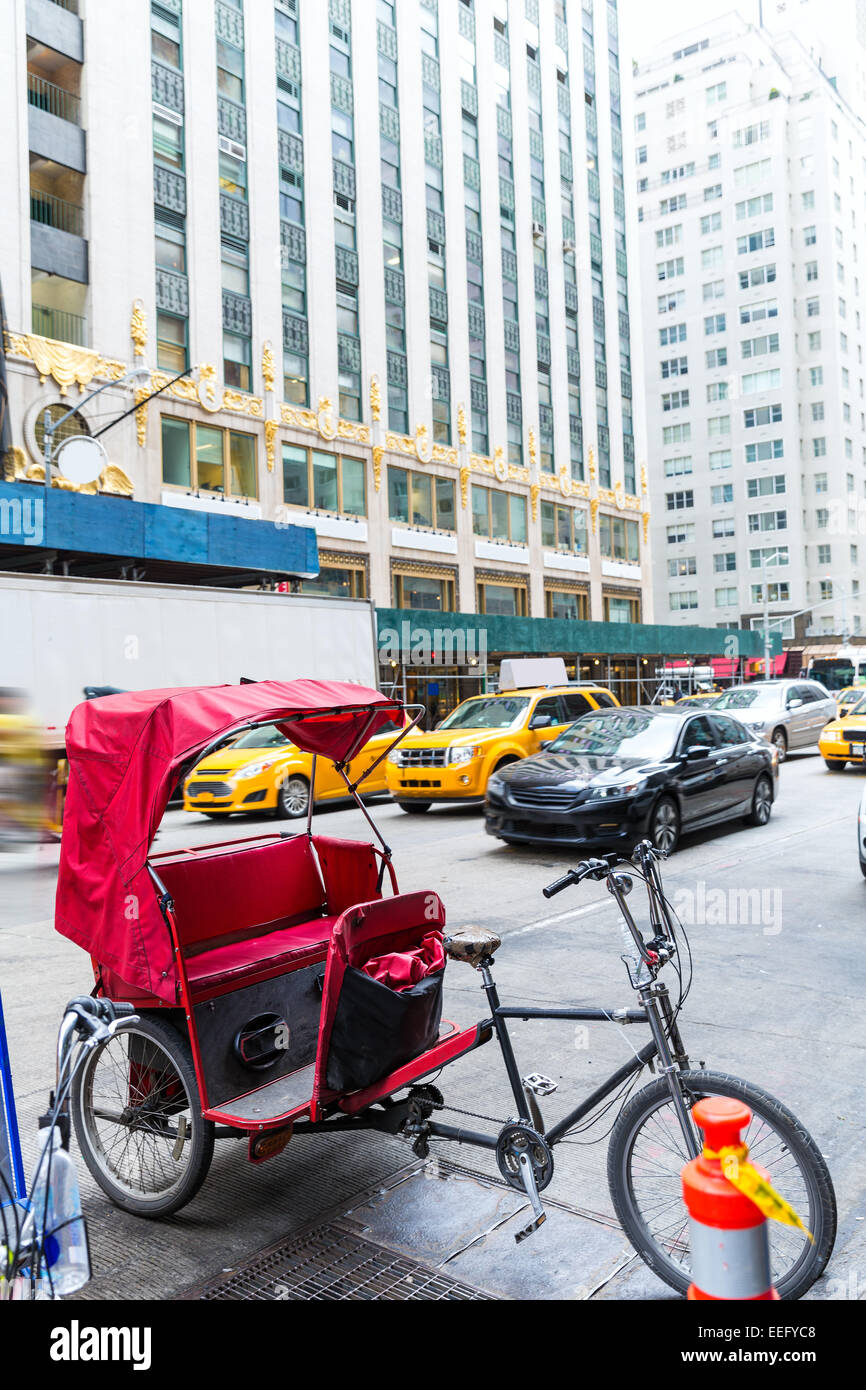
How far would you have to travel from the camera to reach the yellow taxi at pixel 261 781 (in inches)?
617

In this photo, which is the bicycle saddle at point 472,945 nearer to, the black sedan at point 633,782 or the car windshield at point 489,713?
the black sedan at point 633,782

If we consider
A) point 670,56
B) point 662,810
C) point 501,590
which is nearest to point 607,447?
point 501,590

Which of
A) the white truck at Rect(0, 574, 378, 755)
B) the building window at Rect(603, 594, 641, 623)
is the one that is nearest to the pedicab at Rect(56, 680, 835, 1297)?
the white truck at Rect(0, 574, 378, 755)

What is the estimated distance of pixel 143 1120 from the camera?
3949mm

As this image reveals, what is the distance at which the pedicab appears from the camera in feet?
10.6

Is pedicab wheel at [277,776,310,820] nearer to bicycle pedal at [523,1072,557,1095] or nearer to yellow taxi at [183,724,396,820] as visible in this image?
yellow taxi at [183,724,396,820]

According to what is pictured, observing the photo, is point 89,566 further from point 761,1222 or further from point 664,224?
point 664,224

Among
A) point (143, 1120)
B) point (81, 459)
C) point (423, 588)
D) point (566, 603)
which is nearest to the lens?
point (143, 1120)

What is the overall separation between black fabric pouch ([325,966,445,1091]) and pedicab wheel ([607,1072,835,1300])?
83 cm

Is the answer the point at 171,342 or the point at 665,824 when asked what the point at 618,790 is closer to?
the point at 665,824

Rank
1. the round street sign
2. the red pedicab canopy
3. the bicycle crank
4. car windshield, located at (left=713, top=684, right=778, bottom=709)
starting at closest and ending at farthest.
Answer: the bicycle crank < the red pedicab canopy < car windshield, located at (left=713, top=684, right=778, bottom=709) < the round street sign

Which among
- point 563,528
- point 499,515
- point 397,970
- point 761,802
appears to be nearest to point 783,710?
point 761,802

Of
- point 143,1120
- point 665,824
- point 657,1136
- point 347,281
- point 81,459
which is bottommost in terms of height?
point 143,1120

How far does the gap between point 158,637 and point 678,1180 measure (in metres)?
15.9
